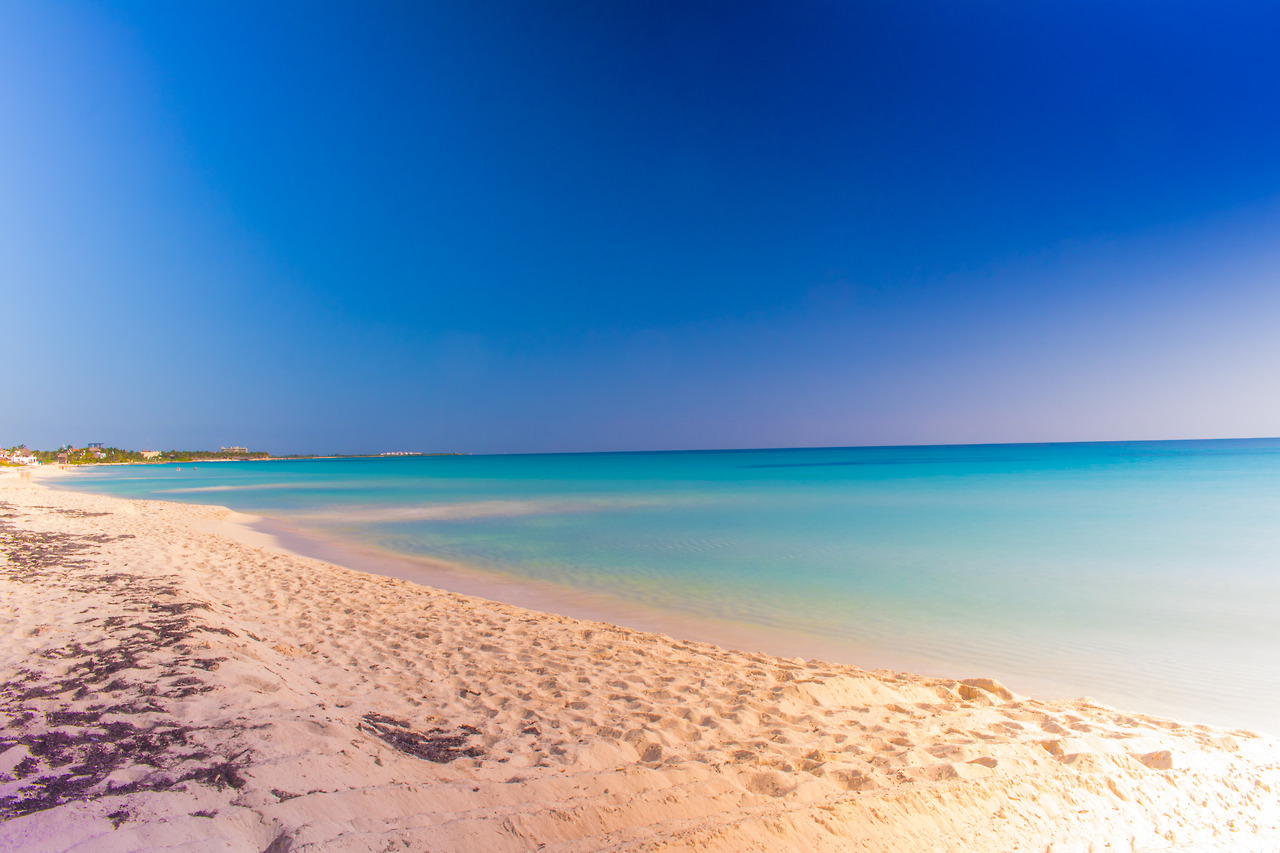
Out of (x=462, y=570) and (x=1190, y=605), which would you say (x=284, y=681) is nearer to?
(x=462, y=570)

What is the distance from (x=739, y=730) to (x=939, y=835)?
56.8 inches

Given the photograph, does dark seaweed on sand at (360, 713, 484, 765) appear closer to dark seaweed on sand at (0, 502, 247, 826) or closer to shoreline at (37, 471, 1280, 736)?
dark seaweed on sand at (0, 502, 247, 826)

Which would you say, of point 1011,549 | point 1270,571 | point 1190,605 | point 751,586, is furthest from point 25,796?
point 1270,571

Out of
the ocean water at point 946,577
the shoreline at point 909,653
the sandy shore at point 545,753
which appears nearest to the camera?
the sandy shore at point 545,753

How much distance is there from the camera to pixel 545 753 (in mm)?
3674

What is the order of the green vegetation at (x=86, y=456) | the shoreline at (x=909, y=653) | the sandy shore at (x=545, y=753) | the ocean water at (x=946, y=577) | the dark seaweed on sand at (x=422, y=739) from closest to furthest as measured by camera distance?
the sandy shore at (x=545, y=753) < the dark seaweed on sand at (x=422, y=739) < the shoreline at (x=909, y=653) < the ocean water at (x=946, y=577) < the green vegetation at (x=86, y=456)

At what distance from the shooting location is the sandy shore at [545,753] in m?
2.75

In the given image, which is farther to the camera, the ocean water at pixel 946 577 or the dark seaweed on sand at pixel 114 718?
the ocean water at pixel 946 577

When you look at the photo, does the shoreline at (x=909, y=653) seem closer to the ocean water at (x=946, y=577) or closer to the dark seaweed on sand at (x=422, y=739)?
the ocean water at (x=946, y=577)

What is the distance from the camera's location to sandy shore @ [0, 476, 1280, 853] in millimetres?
2750

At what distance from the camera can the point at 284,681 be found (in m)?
4.62

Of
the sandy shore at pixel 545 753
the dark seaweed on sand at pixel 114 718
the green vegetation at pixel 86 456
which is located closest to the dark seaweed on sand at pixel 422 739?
the sandy shore at pixel 545 753

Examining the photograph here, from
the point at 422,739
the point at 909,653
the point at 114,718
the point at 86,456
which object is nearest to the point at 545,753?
the point at 422,739

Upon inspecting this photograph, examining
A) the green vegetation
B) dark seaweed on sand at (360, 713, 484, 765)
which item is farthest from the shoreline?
the green vegetation
